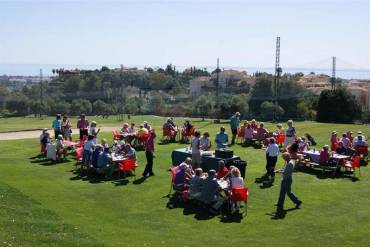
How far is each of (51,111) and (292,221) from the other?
282ft

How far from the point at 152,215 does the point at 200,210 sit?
1443 mm

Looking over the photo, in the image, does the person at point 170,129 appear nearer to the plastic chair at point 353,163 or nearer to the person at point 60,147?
the person at point 60,147

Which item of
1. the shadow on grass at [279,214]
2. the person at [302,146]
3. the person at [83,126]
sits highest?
the person at [83,126]

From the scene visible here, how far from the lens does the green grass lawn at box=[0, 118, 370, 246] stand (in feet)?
39.7

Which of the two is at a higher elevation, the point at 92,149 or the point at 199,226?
the point at 92,149

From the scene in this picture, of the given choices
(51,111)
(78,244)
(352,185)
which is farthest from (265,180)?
(51,111)

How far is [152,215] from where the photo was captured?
46.9 feet

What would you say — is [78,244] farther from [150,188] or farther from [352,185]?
[352,185]

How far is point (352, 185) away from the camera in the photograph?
1795cm

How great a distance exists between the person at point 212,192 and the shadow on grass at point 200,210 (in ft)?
0.54

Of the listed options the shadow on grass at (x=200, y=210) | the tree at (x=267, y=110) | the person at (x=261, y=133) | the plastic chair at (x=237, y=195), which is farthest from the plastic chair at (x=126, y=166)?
the tree at (x=267, y=110)

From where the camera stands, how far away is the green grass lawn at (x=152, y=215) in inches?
476

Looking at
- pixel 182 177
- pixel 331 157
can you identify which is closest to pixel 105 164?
pixel 182 177

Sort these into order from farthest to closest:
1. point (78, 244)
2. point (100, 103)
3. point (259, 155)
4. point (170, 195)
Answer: point (100, 103), point (259, 155), point (170, 195), point (78, 244)
